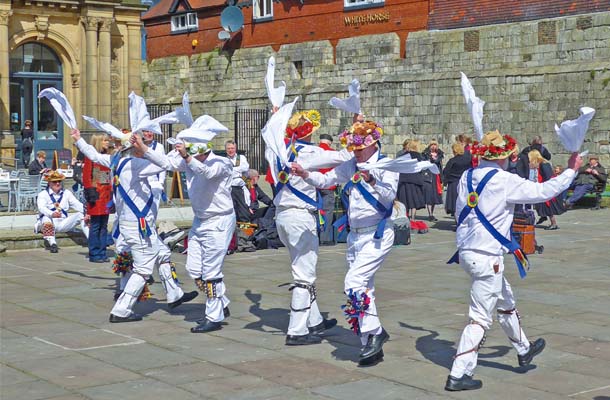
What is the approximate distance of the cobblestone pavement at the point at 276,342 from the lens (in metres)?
6.84

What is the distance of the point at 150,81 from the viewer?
136 ft

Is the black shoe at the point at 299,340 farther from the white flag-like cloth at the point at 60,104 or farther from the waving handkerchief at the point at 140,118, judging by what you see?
the white flag-like cloth at the point at 60,104

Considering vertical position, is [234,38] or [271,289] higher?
[234,38]

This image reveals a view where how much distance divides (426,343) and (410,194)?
9681mm

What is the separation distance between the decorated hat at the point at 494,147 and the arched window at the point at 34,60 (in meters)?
23.7

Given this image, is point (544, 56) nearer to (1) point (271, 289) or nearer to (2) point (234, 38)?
(2) point (234, 38)

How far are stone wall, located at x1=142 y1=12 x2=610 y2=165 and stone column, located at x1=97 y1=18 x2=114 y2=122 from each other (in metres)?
6.85

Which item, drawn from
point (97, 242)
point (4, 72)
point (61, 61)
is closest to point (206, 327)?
point (97, 242)

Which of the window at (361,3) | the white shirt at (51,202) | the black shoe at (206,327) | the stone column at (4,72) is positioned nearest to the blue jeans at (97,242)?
the white shirt at (51,202)

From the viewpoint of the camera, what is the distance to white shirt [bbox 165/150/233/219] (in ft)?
29.1

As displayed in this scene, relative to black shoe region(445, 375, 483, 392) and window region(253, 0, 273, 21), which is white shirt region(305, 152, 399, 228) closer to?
black shoe region(445, 375, 483, 392)

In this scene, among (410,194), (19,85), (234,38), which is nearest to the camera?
(410,194)

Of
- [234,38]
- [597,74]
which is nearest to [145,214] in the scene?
[597,74]

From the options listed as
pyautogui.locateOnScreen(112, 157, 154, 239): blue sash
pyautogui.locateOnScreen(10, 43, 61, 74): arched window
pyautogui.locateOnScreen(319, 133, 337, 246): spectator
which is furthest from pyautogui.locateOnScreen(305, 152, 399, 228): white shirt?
pyautogui.locateOnScreen(10, 43, 61, 74): arched window
